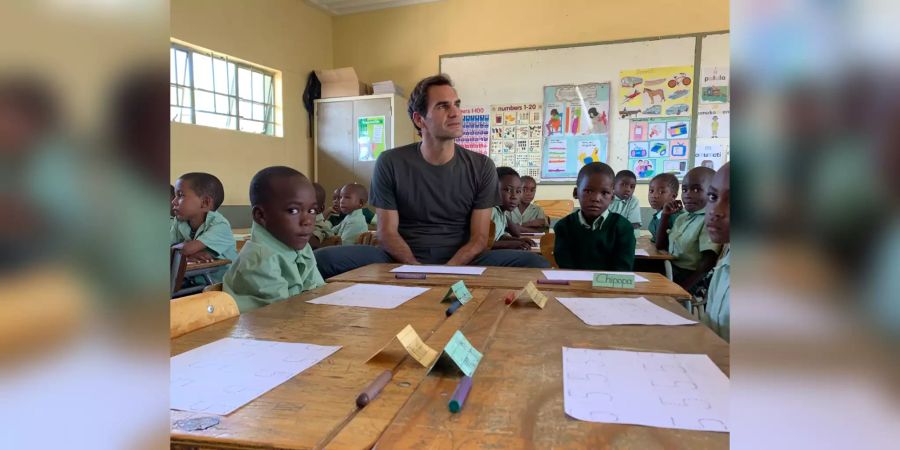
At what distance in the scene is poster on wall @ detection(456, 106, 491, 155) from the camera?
17.1 feet

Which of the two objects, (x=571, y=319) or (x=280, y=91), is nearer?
(x=571, y=319)

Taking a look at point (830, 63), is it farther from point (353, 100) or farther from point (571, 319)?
point (353, 100)

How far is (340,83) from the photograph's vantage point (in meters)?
5.49

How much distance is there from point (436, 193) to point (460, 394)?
5.43ft

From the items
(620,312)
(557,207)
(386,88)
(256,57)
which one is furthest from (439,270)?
(256,57)

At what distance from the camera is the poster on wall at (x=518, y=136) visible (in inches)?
199

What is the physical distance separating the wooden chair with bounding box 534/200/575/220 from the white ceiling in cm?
267

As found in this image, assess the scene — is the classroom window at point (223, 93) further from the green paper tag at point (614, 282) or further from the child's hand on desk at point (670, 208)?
the green paper tag at point (614, 282)

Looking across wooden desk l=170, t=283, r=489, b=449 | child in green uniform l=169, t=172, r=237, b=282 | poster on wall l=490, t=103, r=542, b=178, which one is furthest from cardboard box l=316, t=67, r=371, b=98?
wooden desk l=170, t=283, r=489, b=449

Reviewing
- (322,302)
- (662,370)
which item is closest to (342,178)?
(322,302)

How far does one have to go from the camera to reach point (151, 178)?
15 centimetres

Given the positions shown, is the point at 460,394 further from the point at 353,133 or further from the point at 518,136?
the point at 353,133

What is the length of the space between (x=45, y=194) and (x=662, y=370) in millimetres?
614

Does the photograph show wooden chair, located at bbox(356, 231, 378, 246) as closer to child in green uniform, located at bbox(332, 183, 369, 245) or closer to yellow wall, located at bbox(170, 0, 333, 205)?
child in green uniform, located at bbox(332, 183, 369, 245)
